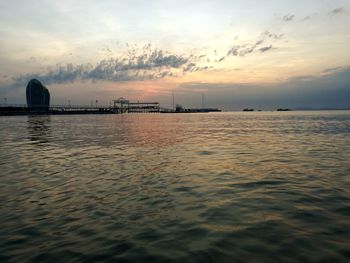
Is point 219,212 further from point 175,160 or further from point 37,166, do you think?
point 37,166

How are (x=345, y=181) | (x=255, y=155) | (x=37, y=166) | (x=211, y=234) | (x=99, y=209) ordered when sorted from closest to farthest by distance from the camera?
(x=211, y=234), (x=99, y=209), (x=345, y=181), (x=37, y=166), (x=255, y=155)

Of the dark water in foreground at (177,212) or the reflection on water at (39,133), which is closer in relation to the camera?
the dark water in foreground at (177,212)

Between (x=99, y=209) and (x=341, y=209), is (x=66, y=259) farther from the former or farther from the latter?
(x=341, y=209)

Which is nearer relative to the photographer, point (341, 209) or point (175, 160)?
point (341, 209)

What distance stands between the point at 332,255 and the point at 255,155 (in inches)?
625

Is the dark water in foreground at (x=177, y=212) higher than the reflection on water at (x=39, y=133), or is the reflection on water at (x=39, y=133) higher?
the dark water in foreground at (x=177, y=212)

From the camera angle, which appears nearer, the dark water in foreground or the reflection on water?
the dark water in foreground

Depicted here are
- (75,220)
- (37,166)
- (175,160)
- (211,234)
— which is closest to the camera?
(211,234)

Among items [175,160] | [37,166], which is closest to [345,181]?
[175,160]

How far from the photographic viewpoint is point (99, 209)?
1035 centimetres

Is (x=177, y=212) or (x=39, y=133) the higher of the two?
(x=177, y=212)

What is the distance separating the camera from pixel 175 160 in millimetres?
20703

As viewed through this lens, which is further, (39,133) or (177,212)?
(39,133)

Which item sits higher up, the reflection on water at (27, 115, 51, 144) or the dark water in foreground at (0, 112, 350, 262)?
the dark water in foreground at (0, 112, 350, 262)
